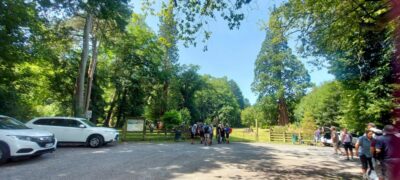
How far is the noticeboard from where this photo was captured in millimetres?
18200

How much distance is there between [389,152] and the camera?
518 centimetres

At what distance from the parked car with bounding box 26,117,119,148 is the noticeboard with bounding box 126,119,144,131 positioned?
15.1ft

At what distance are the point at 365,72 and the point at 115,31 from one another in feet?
64.4

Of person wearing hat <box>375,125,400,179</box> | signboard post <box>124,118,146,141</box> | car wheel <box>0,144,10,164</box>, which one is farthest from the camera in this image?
signboard post <box>124,118,146,141</box>

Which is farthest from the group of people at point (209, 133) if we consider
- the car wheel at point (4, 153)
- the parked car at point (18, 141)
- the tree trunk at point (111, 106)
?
the tree trunk at point (111, 106)

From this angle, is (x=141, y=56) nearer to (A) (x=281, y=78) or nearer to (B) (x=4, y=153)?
(B) (x=4, y=153)

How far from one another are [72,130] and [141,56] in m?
14.8

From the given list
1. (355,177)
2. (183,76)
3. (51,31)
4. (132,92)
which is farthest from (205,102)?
(355,177)

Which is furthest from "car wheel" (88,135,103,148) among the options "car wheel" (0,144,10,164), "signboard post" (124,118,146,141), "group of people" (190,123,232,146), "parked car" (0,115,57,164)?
"group of people" (190,123,232,146)

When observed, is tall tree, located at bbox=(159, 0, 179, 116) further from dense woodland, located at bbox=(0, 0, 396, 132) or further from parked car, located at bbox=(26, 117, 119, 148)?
parked car, located at bbox=(26, 117, 119, 148)

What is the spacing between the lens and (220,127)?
1923 centimetres

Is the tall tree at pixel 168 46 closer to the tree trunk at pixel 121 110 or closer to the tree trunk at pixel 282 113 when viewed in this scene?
the tree trunk at pixel 121 110

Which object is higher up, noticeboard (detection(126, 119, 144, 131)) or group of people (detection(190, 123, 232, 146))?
noticeboard (detection(126, 119, 144, 131))

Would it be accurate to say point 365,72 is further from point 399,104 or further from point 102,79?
point 102,79
